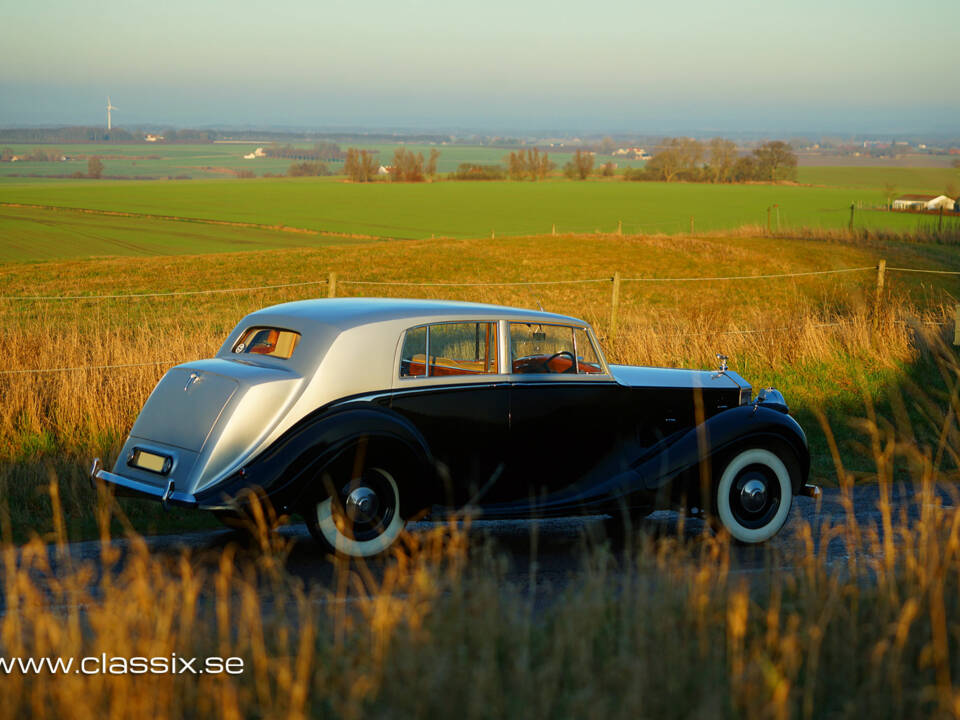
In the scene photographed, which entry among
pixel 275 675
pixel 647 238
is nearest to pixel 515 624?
pixel 275 675

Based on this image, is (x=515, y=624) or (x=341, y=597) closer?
(x=515, y=624)

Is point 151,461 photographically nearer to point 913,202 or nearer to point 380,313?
point 380,313

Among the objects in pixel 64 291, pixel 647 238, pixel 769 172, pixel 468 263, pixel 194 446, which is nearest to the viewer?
pixel 194 446

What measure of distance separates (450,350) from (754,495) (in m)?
2.47

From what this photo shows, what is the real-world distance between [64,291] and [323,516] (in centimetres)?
3344

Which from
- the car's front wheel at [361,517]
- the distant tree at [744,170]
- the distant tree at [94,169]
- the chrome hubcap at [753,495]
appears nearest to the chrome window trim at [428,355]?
the car's front wheel at [361,517]

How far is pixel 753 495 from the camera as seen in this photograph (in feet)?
24.6

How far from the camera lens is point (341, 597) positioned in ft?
A: 18.4

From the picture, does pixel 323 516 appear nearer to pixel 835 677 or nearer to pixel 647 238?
pixel 835 677

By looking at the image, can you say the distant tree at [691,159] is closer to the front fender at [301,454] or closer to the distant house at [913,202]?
the distant house at [913,202]

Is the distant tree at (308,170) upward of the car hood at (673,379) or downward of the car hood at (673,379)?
upward

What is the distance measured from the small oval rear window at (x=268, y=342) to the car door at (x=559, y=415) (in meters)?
1.53

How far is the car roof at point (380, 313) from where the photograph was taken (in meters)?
6.91

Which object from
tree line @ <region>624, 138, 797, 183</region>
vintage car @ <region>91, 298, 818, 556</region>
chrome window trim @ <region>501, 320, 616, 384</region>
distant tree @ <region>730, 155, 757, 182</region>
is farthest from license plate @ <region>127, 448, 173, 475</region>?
distant tree @ <region>730, 155, 757, 182</region>
